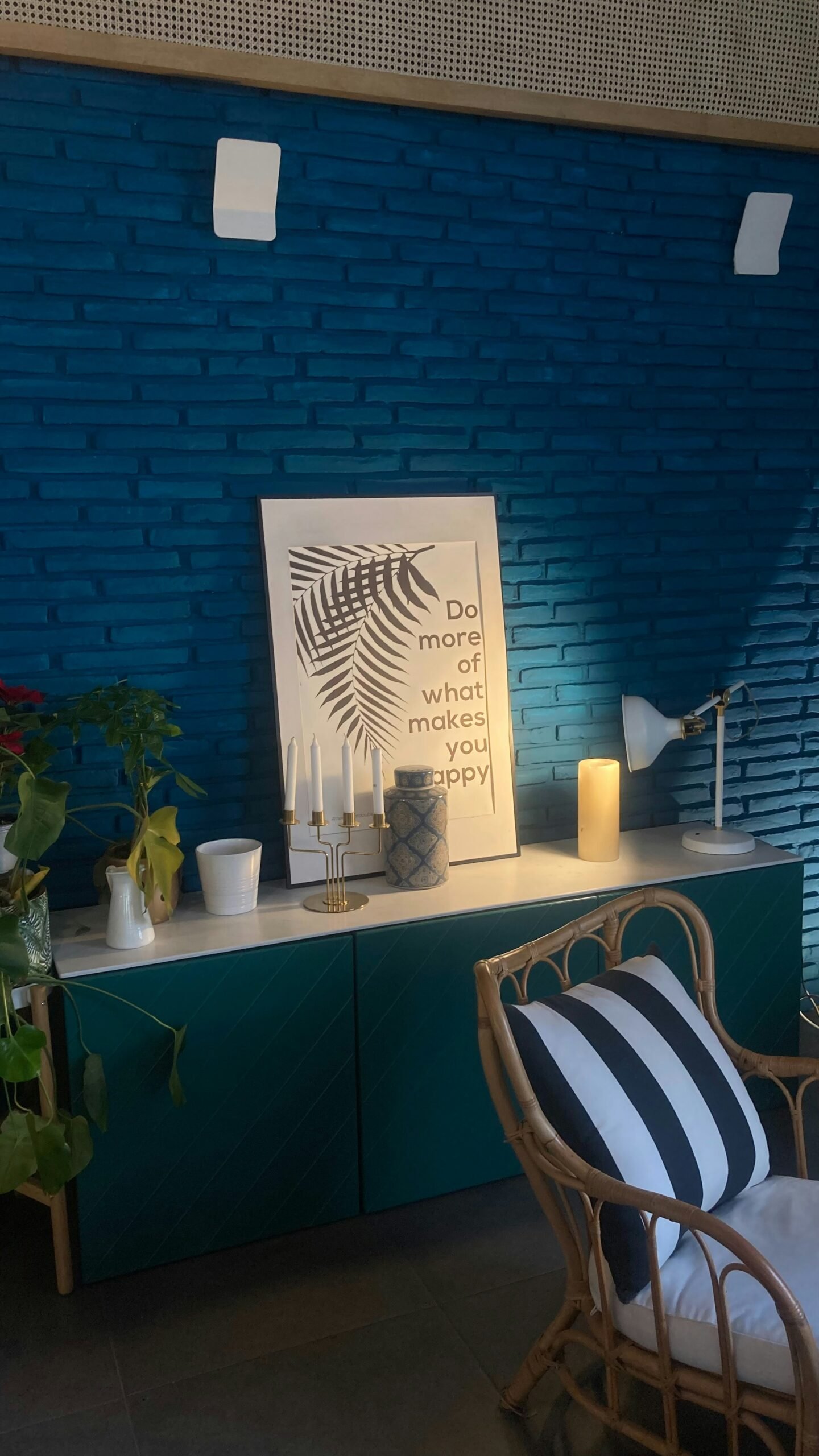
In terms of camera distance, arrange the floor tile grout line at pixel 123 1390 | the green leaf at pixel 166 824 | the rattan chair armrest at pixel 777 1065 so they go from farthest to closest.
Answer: the green leaf at pixel 166 824, the rattan chair armrest at pixel 777 1065, the floor tile grout line at pixel 123 1390

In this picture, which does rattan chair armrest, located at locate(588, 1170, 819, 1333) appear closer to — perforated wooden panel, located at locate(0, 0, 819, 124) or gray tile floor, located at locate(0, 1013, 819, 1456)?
gray tile floor, located at locate(0, 1013, 819, 1456)

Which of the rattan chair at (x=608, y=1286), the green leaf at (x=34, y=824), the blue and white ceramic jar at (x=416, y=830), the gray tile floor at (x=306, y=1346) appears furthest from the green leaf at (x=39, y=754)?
the gray tile floor at (x=306, y=1346)

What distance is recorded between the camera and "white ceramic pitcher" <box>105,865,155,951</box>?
7.48 feet

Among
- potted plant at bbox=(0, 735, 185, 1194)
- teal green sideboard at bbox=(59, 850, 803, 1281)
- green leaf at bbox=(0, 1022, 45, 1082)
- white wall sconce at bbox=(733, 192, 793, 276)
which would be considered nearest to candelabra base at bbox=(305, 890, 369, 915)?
teal green sideboard at bbox=(59, 850, 803, 1281)

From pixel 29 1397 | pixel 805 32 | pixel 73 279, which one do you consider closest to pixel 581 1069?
pixel 29 1397

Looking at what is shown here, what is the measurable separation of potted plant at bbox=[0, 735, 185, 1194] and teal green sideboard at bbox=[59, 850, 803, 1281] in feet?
0.33

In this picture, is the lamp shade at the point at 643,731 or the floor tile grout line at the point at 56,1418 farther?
the lamp shade at the point at 643,731

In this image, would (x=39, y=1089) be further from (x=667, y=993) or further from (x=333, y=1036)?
(x=667, y=993)

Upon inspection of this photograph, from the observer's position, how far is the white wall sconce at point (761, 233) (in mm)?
3061

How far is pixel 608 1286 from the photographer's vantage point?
171 cm

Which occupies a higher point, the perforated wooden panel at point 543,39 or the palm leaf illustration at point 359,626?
the perforated wooden panel at point 543,39

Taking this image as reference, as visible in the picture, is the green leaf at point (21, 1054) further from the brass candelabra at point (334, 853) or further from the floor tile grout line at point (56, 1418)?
the brass candelabra at point (334, 853)

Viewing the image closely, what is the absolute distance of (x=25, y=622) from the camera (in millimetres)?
2480

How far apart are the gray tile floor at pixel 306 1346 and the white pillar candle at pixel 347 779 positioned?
0.93m
